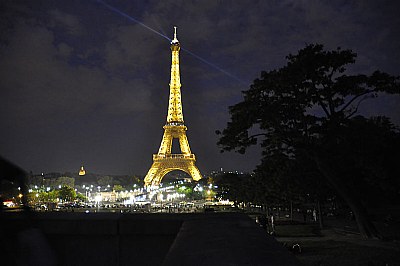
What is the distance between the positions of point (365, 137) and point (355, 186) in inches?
345

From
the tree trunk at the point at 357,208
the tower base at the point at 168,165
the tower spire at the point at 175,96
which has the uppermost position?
the tower spire at the point at 175,96

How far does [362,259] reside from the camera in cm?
1280

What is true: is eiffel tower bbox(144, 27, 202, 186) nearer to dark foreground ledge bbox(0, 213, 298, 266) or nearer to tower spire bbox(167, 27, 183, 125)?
tower spire bbox(167, 27, 183, 125)

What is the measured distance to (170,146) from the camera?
303ft

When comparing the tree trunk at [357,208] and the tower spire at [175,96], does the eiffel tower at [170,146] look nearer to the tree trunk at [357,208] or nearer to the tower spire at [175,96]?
the tower spire at [175,96]

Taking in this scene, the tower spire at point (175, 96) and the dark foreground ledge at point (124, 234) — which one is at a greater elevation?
the tower spire at point (175, 96)

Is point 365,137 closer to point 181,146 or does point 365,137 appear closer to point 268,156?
point 268,156

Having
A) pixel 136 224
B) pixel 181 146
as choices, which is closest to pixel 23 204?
pixel 136 224

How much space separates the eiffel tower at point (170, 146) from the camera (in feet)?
295

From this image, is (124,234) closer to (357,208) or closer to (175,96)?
(357,208)

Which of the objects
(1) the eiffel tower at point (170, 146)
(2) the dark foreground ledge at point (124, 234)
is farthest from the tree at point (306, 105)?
(1) the eiffel tower at point (170, 146)

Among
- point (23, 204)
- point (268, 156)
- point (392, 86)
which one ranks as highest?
point (392, 86)

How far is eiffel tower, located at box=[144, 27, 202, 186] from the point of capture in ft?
295

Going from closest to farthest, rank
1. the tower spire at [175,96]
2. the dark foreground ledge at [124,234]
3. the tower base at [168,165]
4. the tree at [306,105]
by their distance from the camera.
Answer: the dark foreground ledge at [124,234] → the tree at [306,105] → the tower base at [168,165] → the tower spire at [175,96]
